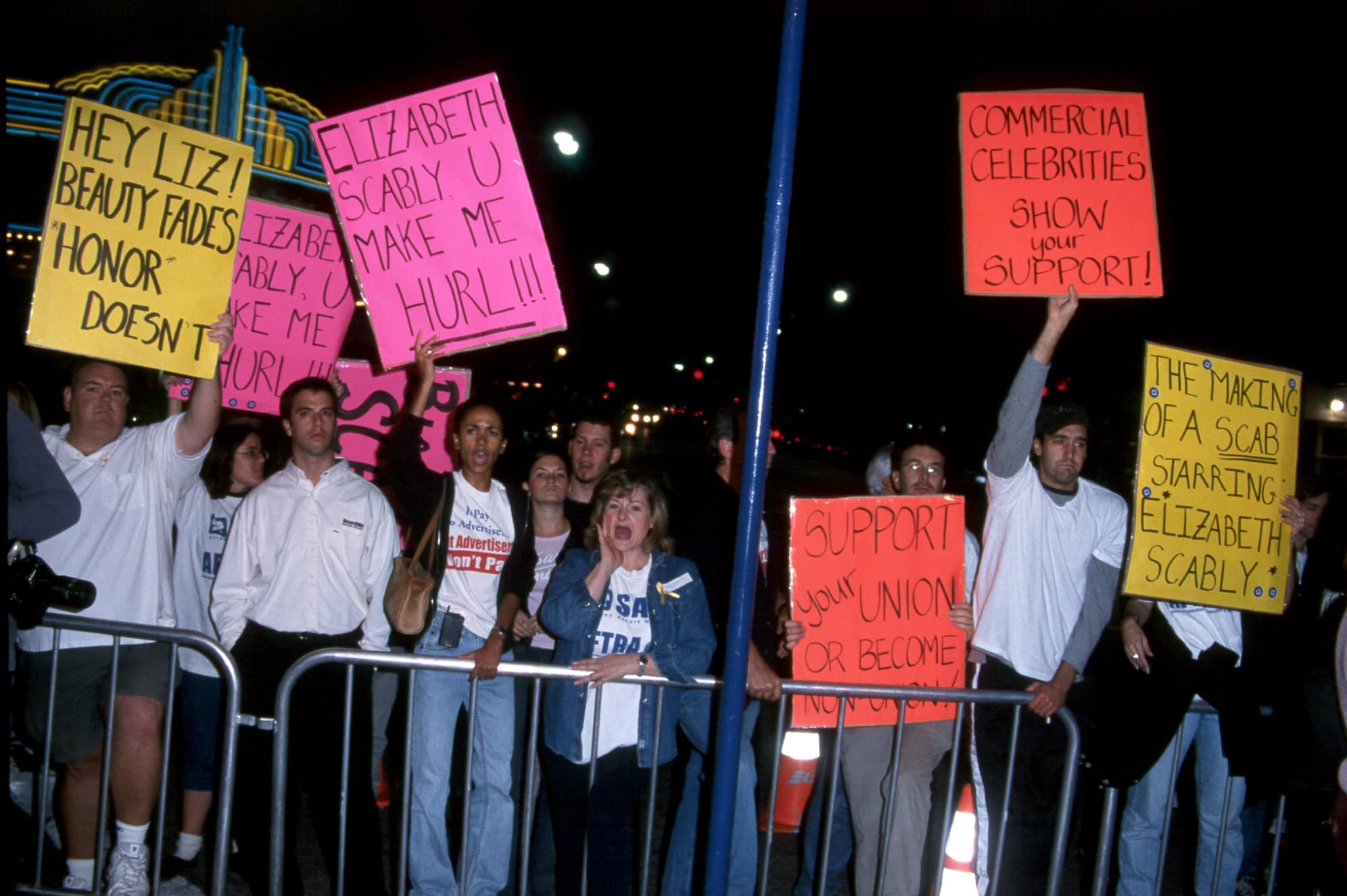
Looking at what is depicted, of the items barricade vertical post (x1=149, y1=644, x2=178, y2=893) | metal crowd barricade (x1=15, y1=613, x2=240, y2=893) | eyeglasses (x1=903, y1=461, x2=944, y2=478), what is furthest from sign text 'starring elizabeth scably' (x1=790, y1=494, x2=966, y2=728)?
barricade vertical post (x1=149, y1=644, x2=178, y2=893)

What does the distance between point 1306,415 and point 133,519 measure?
18646 millimetres

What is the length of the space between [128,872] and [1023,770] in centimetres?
361

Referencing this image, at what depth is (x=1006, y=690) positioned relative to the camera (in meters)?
3.79

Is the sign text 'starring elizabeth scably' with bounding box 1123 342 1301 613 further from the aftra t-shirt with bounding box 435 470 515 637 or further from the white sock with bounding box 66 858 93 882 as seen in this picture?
the white sock with bounding box 66 858 93 882

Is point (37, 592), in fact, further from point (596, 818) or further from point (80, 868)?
point (596, 818)

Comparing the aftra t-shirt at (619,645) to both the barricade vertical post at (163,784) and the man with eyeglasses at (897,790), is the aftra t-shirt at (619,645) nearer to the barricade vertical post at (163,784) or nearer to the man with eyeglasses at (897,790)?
the man with eyeglasses at (897,790)

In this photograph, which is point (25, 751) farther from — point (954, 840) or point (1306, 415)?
point (1306, 415)

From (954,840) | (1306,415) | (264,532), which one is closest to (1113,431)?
(1306,415)

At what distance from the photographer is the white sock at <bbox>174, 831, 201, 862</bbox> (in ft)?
14.1

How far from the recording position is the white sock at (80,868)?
3.83 m

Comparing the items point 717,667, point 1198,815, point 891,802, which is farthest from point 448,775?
point 1198,815

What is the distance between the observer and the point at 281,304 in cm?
465

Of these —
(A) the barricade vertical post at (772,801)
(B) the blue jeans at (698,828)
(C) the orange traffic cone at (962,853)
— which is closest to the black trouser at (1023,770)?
(C) the orange traffic cone at (962,853)

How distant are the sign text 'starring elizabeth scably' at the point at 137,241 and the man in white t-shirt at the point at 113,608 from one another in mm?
162
